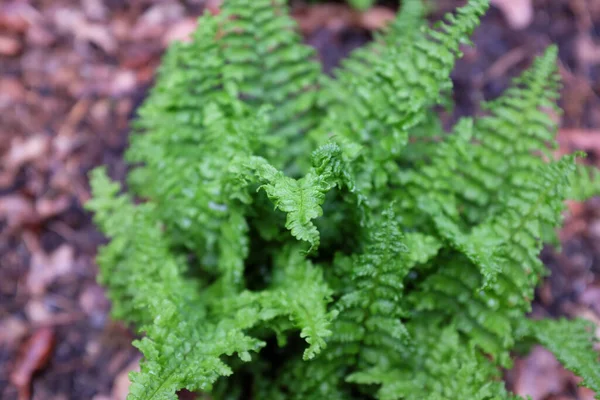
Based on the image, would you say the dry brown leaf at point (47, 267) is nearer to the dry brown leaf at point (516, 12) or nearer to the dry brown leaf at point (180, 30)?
the dry brown leaf at point (180, 30)

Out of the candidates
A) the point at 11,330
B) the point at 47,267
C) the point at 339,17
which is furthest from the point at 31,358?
the point at 339,17

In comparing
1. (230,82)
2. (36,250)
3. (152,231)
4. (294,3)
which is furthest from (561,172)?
(36,250)

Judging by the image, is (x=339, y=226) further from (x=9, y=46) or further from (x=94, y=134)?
(x=9, y=46)

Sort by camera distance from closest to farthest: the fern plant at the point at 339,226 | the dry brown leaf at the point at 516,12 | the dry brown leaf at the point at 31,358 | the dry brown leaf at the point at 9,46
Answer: the fern plant at the point at 339,226
the dry brown leaf at the point at 31,358
the dry brown leaf at the point at 516,12
the dry brown leaf at the point at 9,46

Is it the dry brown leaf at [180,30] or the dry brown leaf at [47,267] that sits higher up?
the dry brown leaf at [180,30]

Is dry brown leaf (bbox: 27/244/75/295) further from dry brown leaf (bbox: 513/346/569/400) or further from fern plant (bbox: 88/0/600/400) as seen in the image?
dry brown leaf (bbox: 513/346/569/400)

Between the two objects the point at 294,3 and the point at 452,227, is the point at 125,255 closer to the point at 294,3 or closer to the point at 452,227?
the point at 452,227

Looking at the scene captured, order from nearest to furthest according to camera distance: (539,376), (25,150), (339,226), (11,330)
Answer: (339,226) < (539,376) < (11,330) < (25,150)

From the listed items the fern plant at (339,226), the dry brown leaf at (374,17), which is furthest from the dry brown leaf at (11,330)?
the dry brown leaf at (374,17)
